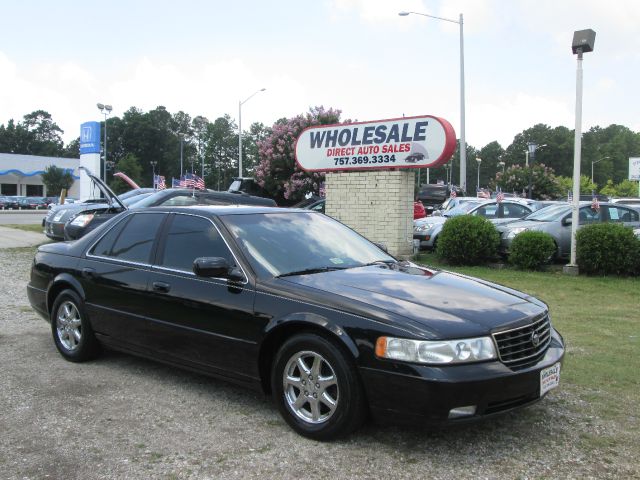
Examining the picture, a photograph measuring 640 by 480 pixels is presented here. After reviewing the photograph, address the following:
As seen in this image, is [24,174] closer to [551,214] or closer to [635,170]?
[635,170]

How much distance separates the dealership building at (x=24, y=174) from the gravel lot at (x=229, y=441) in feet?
234

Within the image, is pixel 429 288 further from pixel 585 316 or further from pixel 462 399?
pixel 585 316

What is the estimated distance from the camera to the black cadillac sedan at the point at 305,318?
3572 millimetres

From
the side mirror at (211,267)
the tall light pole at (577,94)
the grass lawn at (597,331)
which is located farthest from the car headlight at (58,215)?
the side mirror at (211,267)

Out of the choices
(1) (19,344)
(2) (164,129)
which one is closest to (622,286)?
(1) (19,344)

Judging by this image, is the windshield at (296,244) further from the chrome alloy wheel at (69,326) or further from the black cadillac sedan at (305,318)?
the chrome alloy wheel at (69,326)

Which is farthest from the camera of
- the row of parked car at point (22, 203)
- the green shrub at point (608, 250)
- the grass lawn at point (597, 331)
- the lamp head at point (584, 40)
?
the row of parked car at point (22, 203)

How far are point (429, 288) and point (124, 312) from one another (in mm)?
2534

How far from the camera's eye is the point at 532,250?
1230 cm

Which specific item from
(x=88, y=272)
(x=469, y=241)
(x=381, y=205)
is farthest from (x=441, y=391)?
(x=381, y=205)

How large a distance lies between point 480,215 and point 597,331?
8364 millimetres

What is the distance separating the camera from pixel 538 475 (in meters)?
3.47

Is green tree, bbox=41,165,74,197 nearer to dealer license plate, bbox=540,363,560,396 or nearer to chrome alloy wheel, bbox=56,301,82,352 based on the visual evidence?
chrome alloy wheel, bbox=56,301,82,352

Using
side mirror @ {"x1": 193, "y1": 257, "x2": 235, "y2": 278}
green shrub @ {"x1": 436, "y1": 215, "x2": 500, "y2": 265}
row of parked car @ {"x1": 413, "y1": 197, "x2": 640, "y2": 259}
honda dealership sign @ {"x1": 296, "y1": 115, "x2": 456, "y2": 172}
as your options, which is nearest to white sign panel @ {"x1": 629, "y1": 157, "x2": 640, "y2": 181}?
row of parked car @ {"x1": 413, "y1": 197, "x2": 640, "y2": 259}
